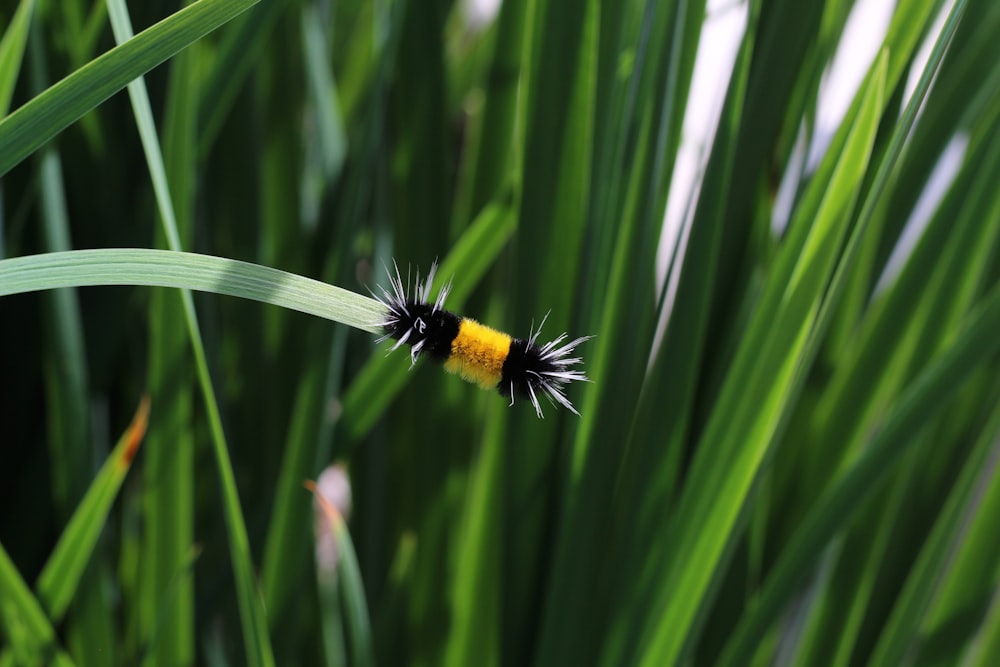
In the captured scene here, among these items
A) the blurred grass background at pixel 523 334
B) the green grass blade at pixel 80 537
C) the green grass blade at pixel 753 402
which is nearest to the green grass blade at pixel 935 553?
the blurred grass background at pixel 523 334

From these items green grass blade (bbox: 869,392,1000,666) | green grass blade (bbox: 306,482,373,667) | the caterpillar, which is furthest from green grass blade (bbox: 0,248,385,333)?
green grass blade (bbox: 869,392,1000,666)

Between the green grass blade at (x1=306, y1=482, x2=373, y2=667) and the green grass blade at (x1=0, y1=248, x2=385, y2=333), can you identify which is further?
the green grass blade at (x1=306, y1=482, x2=373, y2=667)

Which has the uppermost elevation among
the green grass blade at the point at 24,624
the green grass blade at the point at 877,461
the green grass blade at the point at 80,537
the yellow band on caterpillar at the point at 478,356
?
the green grass blade at the point at 877,461

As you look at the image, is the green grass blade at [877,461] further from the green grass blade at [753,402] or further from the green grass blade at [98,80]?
the green grass blade at [98,80]

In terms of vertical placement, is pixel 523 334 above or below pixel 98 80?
above

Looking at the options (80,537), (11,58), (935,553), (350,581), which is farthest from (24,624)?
(935,553)

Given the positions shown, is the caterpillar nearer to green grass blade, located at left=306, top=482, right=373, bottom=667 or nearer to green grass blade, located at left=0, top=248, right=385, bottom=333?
green grass blade, located at left=0, top=248, right=385, bottom=333

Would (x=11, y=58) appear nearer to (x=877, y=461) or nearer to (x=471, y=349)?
(x=471, y=349)
